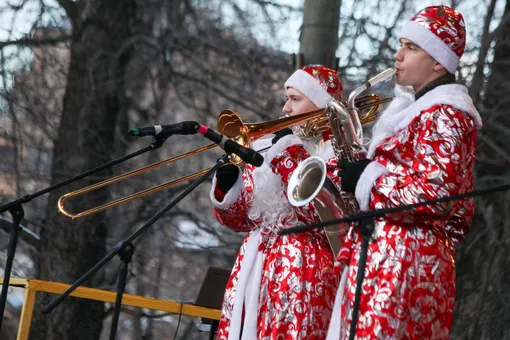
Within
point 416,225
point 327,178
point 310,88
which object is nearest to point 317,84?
point 310,88

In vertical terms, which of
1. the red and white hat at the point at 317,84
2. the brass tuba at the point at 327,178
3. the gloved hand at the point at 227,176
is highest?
the red and white hat at the point at 317,84

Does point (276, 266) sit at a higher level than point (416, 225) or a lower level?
higher

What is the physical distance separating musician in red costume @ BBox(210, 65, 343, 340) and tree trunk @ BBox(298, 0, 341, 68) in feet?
4.01

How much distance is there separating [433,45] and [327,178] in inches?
26.1

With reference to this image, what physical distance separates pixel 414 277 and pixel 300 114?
3.41 feet

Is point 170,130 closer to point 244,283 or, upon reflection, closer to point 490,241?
point 244,283

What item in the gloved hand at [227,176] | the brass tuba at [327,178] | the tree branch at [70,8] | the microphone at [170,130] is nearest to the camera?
the microphone at [170,130]

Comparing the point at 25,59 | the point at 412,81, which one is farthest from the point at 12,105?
the point at 412,81

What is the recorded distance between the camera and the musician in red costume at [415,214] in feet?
11.6

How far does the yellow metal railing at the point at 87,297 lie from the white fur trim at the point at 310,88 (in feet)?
4.81

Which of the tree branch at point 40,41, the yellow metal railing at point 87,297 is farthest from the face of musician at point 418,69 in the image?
the tree branch at point 40,41

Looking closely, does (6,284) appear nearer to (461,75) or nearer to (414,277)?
(414,277)

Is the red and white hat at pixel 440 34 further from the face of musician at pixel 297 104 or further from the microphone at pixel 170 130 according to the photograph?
the microphone at pixel 170 130

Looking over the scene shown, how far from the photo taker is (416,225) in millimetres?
3594
